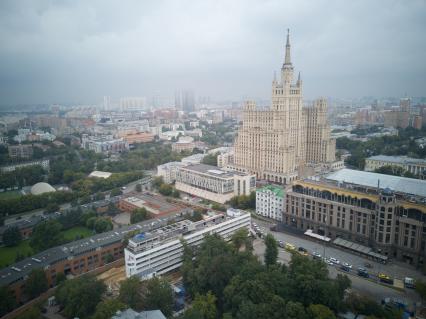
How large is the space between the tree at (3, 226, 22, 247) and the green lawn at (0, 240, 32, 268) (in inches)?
13.1

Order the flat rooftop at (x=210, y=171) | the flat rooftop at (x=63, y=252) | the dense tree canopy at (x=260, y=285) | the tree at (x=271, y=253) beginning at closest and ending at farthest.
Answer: the dense tree canopy at (x=260, y=285), the flat rooftop at (x=63, y=252), the tree at (x=271, y=253), the flat rooftop at (x=210, y=171)

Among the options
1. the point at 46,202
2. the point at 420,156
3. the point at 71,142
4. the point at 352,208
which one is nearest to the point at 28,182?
the point at 46,202

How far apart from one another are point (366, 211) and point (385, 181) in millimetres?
3894

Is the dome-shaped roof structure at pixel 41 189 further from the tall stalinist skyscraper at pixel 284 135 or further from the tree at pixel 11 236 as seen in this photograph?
the tall stalinist skyscraper at pixel 284 135

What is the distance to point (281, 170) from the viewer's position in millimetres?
36625

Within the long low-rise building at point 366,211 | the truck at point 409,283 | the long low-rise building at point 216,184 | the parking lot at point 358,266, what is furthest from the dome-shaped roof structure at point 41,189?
the truck at point 409,283

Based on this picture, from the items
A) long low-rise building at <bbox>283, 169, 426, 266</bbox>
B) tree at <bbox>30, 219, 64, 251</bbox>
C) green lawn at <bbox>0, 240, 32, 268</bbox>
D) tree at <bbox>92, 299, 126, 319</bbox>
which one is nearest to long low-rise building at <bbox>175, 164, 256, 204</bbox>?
long low-rise building at <bbox>283, 169, 426, 266</bbox>

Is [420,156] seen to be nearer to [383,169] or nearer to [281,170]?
[383,169]

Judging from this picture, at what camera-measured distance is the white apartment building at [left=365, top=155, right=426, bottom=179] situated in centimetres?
3849

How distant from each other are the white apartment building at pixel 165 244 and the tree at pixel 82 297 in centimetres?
247

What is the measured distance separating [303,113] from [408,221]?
22.5 meters

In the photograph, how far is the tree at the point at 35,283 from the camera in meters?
17.7

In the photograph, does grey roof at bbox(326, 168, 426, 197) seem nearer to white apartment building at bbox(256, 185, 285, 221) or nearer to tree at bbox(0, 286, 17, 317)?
white apartment building at bbox(256, 185, 285, 221)

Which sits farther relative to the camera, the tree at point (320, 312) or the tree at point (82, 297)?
the tree at point (82, 297)
